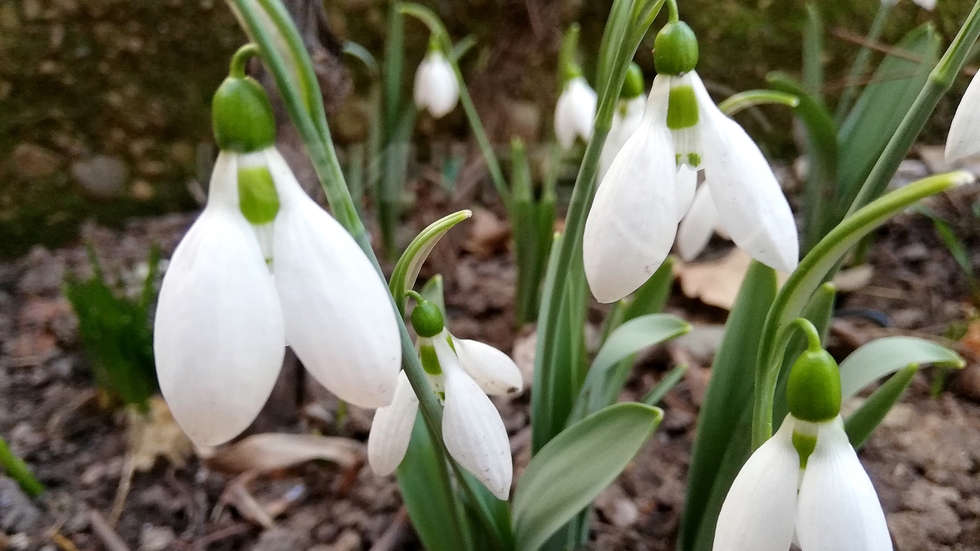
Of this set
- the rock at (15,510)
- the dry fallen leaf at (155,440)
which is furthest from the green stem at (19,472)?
the dry fallen leaf at (155,440)

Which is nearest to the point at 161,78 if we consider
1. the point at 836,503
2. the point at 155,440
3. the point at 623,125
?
the point at 155,440

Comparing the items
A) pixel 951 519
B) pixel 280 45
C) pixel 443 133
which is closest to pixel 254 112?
pixel 280 45

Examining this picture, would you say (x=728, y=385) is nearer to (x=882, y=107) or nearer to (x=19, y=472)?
(x=882, y=107)

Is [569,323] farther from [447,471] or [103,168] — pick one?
[103,168]

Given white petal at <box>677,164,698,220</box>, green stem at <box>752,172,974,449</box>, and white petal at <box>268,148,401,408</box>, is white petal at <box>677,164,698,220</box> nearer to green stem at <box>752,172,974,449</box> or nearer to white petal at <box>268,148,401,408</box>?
green stem at <box>752,172,974,449</box>

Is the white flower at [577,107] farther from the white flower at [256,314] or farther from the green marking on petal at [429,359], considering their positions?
the white flower at [256,314]

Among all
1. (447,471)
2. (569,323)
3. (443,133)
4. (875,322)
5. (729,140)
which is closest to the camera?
(729,140)
